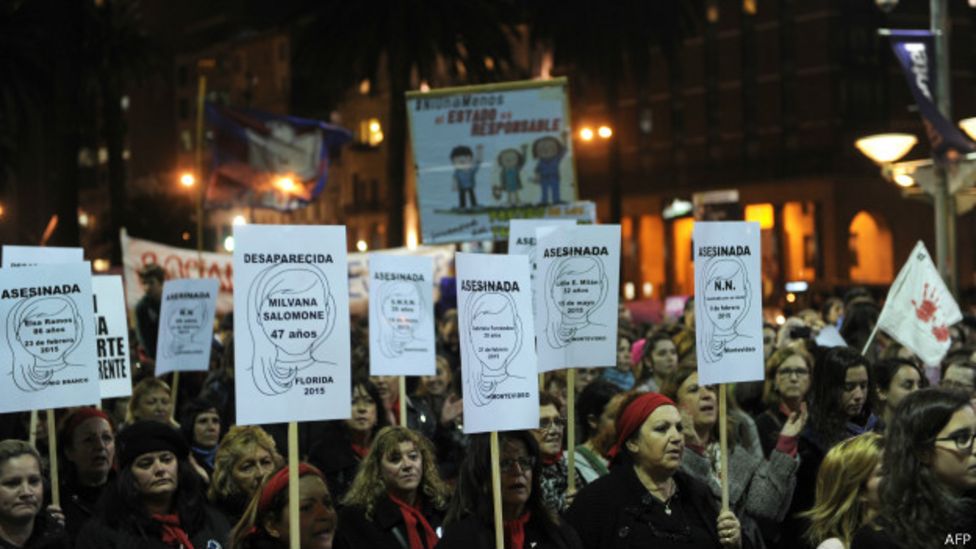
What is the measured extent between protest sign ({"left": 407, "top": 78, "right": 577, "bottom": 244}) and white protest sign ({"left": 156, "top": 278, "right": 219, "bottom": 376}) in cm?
565

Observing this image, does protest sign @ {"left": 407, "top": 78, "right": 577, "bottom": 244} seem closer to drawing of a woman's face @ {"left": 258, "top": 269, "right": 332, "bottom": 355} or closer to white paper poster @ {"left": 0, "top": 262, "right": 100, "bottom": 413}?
white paper poster @ {"left": 0, "top": 262, "right": 100, "bottom": 413}

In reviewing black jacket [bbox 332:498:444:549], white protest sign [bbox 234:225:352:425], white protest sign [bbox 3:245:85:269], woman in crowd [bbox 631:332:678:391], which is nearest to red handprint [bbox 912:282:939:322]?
woman in crowd [bbox 631:332:678:391]

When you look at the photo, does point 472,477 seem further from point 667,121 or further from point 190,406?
point 667,121

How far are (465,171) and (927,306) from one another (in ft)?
22.9

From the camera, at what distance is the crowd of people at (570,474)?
5414 millimetres

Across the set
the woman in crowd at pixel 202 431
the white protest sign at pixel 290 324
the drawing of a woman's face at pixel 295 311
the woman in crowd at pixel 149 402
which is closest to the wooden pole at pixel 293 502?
the white protest sign at pixel 290 324

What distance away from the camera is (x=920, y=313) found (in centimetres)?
1193

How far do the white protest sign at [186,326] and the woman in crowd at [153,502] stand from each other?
14.1 feet

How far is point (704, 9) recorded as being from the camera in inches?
1507

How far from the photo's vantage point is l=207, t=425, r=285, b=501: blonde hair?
27.3 ft

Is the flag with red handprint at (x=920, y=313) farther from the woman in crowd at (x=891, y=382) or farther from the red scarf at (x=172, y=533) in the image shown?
Result: the red scarf at (x=172, y=533)

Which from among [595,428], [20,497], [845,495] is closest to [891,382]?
[595,428]

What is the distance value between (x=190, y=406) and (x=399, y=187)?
2074 cm

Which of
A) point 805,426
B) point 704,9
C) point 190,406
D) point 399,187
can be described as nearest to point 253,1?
point 399,187
